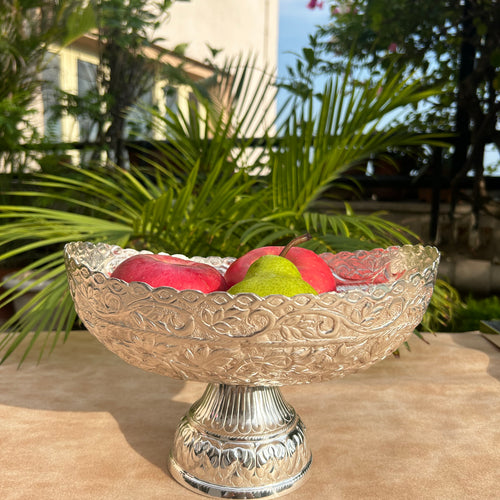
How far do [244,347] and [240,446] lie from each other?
0.14 metres

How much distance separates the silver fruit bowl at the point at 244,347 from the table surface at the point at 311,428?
0.03 metres

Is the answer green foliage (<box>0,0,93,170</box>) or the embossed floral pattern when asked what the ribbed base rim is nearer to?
the embossed floral pattern

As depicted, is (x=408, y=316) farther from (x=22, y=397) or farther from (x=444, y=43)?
(x=444, y=43)

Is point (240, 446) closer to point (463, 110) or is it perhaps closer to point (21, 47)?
point (21, 47)

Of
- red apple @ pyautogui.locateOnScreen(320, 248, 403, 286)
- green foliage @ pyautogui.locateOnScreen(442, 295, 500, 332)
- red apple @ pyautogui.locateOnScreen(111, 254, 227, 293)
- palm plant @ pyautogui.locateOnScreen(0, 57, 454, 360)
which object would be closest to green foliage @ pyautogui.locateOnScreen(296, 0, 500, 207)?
green foliage @ pyautogui.locateOnScreen(442, 295, 500, 332)

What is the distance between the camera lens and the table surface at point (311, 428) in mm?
475

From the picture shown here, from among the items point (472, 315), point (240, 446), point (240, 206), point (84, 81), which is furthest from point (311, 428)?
point (84, 81)

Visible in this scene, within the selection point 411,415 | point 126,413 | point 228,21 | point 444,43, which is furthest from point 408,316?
point 228,21

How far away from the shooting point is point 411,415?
63 cm

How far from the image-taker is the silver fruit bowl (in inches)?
15.6

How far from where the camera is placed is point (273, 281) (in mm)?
443

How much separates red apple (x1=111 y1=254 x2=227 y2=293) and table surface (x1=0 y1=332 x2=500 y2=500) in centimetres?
18

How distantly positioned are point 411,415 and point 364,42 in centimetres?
250

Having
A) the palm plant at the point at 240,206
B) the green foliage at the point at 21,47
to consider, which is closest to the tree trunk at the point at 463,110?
the palm plant at the point at 240,206
